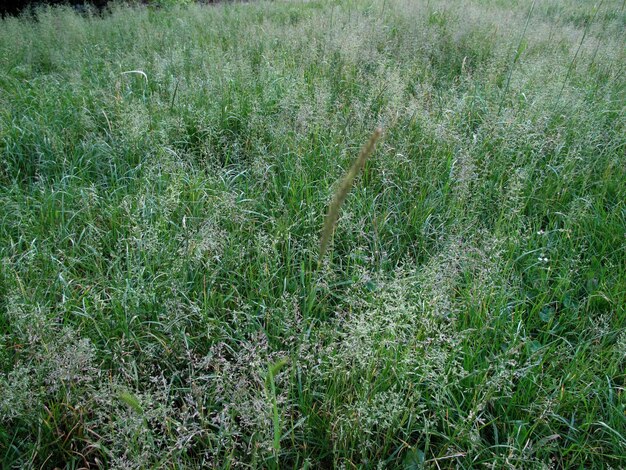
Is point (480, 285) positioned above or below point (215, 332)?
above

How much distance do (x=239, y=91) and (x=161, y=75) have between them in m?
0.70

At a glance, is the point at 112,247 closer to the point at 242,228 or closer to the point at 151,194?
the point at 151,194

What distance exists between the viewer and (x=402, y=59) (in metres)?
4.66

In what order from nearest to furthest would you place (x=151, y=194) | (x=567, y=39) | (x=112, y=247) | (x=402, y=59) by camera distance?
1. (x=112, y=247)
2. (x=151, y=194)
3. (x=402, y=59)
4. (x=567, y=39)

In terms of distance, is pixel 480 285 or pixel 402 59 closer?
pixel 480 285

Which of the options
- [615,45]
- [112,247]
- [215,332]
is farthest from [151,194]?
[615,45]

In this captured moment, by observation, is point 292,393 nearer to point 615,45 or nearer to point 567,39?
point 615,45

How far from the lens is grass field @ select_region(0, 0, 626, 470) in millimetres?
1554

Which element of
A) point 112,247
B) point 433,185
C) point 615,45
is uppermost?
point 615,45

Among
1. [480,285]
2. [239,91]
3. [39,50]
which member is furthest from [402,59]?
[39,50]

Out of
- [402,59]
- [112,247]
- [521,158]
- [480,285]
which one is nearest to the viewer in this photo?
[480,285]

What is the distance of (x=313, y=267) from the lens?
231 centimetres

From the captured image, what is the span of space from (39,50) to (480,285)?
5.70 meters

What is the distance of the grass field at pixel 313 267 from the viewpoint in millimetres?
1554
